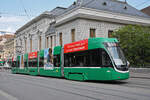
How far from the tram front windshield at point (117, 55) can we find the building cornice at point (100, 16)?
19077 mm

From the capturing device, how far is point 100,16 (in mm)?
33844

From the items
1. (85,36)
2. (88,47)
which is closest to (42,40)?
(85,36)

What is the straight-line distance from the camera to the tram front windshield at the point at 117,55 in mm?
12802

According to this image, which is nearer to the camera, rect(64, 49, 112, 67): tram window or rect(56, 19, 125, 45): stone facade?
rect(64, 49, 112, 67): tram window

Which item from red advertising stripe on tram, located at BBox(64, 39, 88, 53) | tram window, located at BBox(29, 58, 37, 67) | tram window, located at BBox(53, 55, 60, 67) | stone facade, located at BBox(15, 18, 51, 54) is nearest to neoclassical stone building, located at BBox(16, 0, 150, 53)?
stone facade, located at BBox(15, 18, 51, 54)

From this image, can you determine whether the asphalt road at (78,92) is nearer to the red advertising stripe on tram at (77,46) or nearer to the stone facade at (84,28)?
the red advertising stripe on tram at (77,46)

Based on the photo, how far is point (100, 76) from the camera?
526 inches

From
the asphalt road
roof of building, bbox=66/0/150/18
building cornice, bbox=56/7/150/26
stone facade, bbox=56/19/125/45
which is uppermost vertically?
roof of building, bbox=66/0/150/18

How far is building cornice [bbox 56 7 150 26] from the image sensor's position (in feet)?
106

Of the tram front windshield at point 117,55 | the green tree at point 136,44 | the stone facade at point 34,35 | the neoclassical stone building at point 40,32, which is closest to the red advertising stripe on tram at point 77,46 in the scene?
the tram front windshield at point 117,55

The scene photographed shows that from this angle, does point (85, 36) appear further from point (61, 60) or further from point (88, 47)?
point (88, 47)

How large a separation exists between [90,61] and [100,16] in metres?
20.7

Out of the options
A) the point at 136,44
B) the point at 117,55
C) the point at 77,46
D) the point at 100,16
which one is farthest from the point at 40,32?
the point at 117,55

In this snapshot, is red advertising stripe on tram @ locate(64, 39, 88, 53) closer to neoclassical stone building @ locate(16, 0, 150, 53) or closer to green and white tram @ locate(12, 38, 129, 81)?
green and white tram @ locate(12, 38, 129, 81)
